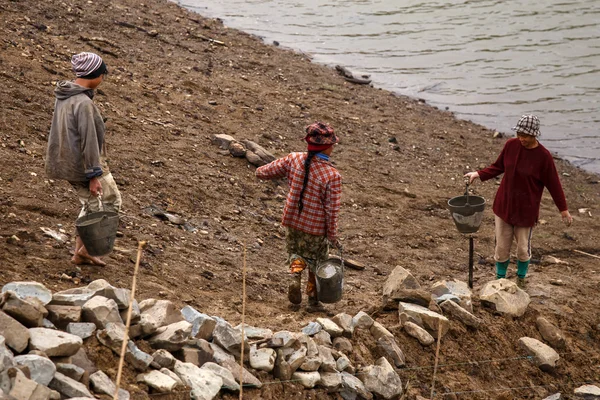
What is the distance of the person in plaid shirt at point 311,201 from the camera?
6547 millimetres

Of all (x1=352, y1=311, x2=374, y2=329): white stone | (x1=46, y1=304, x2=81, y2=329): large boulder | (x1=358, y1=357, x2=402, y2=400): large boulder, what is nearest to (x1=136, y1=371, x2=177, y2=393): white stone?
(x1=46, y1=304, x2=81, y2=329): large boulder

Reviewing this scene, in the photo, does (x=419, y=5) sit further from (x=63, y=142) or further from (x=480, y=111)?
(x=63, y=142)

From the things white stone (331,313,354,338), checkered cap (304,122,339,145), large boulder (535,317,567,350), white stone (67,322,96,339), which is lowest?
large boulder (535,317,567,350)

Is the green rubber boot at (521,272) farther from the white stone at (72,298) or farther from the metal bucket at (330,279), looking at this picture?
the white stone at (72,298)

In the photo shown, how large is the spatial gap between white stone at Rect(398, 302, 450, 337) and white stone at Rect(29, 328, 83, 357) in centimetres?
286

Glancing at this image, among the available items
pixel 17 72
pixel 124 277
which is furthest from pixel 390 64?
pixel 124 277

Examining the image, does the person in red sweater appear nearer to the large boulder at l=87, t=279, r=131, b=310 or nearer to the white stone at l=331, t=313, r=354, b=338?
the white stone at l=331, t=313, r=354, b=338

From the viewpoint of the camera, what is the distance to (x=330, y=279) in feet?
21.9

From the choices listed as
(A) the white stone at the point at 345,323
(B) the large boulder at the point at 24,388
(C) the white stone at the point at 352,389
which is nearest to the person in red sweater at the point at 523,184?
(A) the white stone at the point at 345,323

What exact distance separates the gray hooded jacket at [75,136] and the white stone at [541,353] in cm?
361

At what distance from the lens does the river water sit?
52.3ft

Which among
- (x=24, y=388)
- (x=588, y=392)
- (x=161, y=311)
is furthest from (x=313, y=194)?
(x=24, y=388)

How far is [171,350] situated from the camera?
530 centimetres

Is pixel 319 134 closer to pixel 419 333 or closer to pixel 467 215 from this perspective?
pixel 419 333
